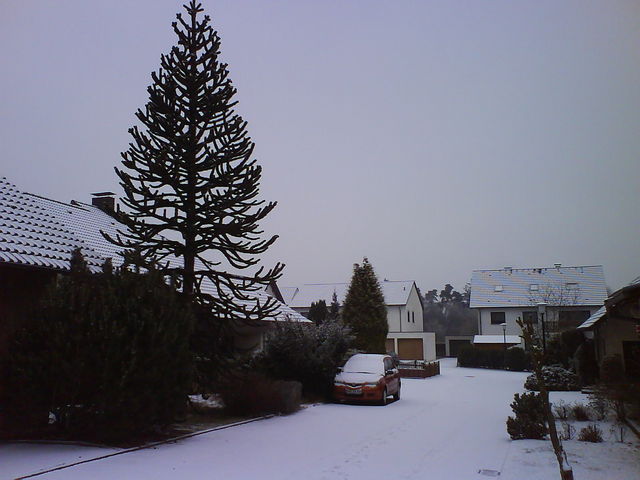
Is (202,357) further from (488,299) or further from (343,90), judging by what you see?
(488,299)

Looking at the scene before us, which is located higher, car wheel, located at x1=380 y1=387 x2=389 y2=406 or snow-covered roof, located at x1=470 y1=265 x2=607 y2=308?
snow-covered roof, located at x1=470 y1=265 x2=607 y2=308

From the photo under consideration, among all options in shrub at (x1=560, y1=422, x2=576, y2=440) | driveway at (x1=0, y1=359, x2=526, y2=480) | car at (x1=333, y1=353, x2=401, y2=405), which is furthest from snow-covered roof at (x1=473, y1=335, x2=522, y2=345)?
shrub at (x1=560, y1=422, x2=576, y2=440)

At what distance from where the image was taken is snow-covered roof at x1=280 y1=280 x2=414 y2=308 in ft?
184

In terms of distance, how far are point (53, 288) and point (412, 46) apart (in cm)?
1125

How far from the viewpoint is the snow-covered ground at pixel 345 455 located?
852cm

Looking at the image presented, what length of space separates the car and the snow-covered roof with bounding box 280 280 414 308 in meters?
35.1

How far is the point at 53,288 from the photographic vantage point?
1048cm

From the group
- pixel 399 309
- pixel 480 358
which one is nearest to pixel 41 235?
pixel 480 358

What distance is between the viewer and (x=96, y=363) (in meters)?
9.90

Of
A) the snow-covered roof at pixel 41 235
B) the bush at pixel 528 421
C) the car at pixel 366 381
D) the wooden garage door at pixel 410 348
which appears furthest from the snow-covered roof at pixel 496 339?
the bush at pixel 528 421

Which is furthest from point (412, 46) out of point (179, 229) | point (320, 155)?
point (179, 229)

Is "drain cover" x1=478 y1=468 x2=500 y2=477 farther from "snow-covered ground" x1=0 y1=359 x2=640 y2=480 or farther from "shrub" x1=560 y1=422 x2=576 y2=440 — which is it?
"shrub" x1=560 y1=422 x2=576 y2=440

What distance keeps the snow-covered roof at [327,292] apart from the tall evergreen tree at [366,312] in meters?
25.7

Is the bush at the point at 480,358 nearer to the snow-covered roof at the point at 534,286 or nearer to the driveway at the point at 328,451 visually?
the snow-covered roof at the point at 534,286
